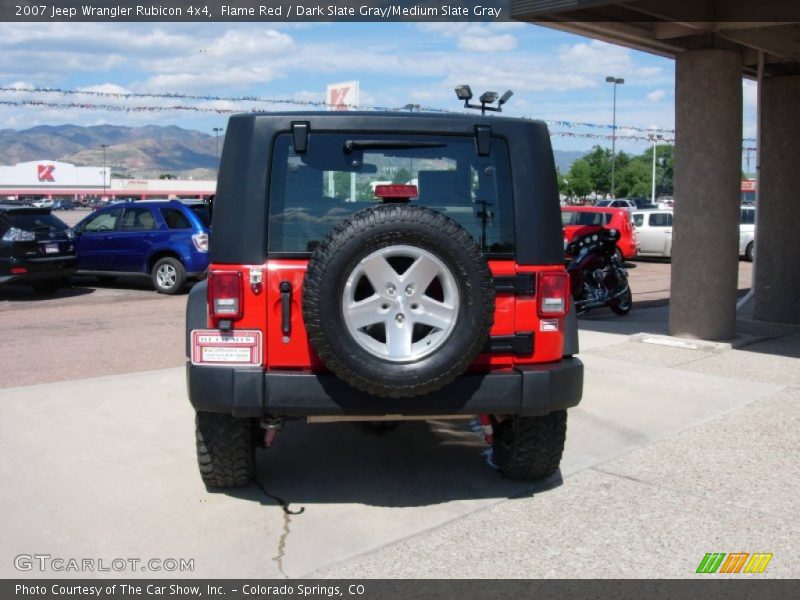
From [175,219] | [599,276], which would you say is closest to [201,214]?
[175,219]

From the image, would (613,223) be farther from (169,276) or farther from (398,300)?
(398,300)

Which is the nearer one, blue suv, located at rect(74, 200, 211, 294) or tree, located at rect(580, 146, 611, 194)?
blue suv, located at rect(74, 200, 211, 294)

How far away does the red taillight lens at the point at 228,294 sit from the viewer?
14.5ft

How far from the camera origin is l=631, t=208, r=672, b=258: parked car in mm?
23750

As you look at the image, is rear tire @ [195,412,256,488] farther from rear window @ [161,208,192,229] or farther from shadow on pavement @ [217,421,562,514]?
rear window @ [161,208,192,229]

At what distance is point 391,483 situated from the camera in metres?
5.23

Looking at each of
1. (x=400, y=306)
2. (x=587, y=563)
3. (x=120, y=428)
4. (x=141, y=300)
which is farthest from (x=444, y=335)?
(x=141, y=300)

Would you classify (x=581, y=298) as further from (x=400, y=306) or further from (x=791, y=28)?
(x=400, y=306)

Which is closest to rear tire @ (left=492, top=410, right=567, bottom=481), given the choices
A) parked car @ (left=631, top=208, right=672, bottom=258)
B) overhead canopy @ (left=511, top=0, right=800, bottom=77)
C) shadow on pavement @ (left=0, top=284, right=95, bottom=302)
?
overhead canopy @ (left=511, top=0, right=800, bottom=77)

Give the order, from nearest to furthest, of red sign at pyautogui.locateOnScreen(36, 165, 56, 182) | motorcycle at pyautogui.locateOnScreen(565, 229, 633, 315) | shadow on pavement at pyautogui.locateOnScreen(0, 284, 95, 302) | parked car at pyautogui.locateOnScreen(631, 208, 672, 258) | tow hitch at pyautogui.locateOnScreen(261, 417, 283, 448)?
tow hitch at pyautogui.locateOnScreen(261, 417, 283, 448) → motorcycle at pyautogui.locateOnScreen(565, 229, 633, 315) → shadow on pavement at pyautogui.locateOnScreen(0, 284, 95, 302) → parked car at pyautogui.locateOnScreen(631, 208, 672, 258) → red sign at pyautogui.locateOnScreen(36, 165, 56, 182)

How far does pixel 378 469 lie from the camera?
18.1ft

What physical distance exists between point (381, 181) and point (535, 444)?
173cm

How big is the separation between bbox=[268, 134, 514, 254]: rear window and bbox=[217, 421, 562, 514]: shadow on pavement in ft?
4.85

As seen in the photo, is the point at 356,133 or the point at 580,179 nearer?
the point at 356,133
